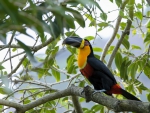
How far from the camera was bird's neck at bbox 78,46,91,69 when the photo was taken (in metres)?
2.52

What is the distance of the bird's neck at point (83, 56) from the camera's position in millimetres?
2521

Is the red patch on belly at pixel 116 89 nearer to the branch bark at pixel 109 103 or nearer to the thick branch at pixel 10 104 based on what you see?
the branch bark at pixel 109 103

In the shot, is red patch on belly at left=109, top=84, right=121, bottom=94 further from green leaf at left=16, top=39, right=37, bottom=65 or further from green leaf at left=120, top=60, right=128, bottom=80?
green leaf at left=16, top=39, right=37, bottom=65

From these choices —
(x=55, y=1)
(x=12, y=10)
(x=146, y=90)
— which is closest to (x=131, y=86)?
(x=146, y=90)

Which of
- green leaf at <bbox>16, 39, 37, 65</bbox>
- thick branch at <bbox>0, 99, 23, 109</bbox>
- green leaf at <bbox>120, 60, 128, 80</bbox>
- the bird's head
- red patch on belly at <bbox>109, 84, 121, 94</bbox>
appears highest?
green leaf at <bbox>16, 39, 37, 65</bbox>

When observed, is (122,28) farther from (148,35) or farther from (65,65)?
(65,65)

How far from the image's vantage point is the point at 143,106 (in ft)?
4.74

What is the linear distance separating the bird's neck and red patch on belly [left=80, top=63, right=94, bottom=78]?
0.02 meters

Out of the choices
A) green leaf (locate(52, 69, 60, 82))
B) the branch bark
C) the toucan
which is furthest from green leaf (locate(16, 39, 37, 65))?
green leaf (locate(52, 69, 60, 82))

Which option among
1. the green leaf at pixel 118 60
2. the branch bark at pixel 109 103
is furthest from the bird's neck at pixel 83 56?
the branch bark at pixel 109 103

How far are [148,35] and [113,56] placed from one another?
0.30 meters

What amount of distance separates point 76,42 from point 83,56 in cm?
19

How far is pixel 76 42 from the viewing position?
2387 millimetres

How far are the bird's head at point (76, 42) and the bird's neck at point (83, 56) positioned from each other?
3 cm
